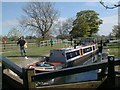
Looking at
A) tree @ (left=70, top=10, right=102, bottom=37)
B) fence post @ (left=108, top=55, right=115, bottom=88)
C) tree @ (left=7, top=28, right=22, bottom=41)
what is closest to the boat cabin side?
fence post @ (left=108, top=55, right=115, bottom=88)

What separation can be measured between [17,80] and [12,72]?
173mm

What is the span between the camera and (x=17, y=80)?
17.0ft

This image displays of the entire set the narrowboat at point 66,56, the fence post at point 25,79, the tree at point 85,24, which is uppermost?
the tree at point 85,24

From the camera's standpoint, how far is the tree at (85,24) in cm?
8994

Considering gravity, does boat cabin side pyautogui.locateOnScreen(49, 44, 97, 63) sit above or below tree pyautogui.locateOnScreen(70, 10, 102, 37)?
below

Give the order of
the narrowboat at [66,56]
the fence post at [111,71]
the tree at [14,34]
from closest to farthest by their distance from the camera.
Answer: the fence post at [111,71]
the narrowboat at [66,56]
the tree at [14,34]

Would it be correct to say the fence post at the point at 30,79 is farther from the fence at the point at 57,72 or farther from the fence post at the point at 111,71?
the fence post at the point at 111,71

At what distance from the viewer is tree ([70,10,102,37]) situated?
89.9 m

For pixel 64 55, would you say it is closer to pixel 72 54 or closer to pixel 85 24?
pixel 72 54

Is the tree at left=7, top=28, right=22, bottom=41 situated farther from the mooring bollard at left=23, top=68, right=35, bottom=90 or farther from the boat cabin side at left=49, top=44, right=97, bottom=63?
the mooring bollard at left=23, top=68, right=35, bottom=90

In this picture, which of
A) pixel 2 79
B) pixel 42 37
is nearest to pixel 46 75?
pixel 2 79

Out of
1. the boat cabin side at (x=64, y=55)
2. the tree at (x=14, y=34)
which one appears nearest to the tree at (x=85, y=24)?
the tree at (x=14, y=34)

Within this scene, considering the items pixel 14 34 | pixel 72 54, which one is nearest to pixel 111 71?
pixel 72 54

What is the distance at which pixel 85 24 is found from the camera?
91.3m
